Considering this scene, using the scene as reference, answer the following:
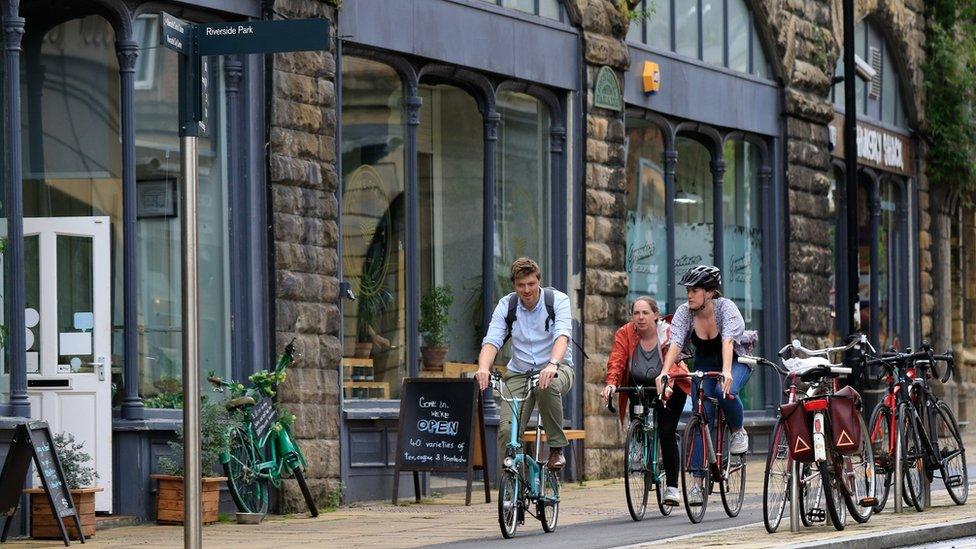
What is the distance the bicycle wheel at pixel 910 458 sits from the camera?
12555 millimetres

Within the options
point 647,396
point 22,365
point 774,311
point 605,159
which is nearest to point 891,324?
point 774,311

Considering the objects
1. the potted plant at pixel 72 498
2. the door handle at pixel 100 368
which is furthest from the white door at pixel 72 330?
the potted plant at pixel 72 498

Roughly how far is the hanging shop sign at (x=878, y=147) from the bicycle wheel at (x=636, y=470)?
11142 millimetres

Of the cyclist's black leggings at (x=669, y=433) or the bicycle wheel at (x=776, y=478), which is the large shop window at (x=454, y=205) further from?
the bicycle wheel at (x=776, y=478)

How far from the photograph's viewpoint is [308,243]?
1508 centimetres

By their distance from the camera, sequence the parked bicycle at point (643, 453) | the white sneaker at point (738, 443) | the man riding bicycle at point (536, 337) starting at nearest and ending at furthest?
the man riding bicycle at point (536, 337), the parked bicycle at point (643, 453), the white sneaker at point (738, 443)

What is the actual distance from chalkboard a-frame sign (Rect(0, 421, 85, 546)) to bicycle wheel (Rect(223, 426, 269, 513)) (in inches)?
63.9

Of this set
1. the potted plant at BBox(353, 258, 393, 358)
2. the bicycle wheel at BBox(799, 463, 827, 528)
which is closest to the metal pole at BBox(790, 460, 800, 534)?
the bicycle wheel at BBox(799, 463, 827, 528)

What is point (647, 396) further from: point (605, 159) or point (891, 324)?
point (891, 324)

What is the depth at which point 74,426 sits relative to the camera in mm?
13484

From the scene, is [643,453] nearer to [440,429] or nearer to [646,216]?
[440,429]

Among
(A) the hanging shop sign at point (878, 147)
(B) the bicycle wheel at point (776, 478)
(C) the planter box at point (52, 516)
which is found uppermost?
(A) the hanging shop sign at point (878, 147)

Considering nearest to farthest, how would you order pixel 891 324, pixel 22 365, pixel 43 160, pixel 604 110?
pixel 22 365
pixel 43 160
pixel 604 110
pixel 891 324

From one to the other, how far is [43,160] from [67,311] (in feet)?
3.74
